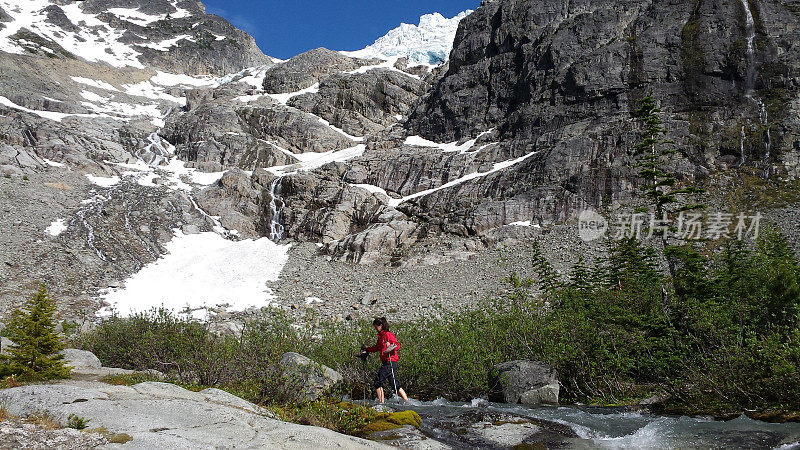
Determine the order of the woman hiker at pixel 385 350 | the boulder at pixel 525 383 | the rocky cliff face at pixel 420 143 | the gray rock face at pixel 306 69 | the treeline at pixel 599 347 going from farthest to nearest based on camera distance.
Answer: the gray rock face at pixel 306 69 → the rocky cliff face at pixel 420 143 → the boulder at pixel 525 383 → the woman hiker at pixel 385 350 → the treeline at pixel 599 347

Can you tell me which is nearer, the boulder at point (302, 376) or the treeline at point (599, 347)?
the treeline at point (599, 347)

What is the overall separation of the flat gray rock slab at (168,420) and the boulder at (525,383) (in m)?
7.97

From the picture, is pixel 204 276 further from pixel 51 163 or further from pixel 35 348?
pixel 35 348

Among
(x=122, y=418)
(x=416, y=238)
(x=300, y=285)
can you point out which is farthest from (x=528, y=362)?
(x=416, y=238)

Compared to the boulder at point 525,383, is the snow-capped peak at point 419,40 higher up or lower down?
higher up

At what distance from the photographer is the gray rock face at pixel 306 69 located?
99581mm

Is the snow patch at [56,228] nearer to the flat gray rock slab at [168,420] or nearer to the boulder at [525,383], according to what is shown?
the flat gray rock slab at [168,420]

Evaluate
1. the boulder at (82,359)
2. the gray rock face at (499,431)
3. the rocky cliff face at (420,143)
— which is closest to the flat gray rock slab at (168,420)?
the gray rock face at (499,431)

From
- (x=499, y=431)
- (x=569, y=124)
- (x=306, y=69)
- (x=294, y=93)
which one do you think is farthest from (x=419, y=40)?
(x=499, y=431)

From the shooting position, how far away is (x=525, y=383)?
13.7 m

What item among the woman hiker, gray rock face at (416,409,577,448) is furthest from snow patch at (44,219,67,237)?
gray rock face at (416,409,577,448)

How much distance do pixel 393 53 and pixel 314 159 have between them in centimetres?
11877

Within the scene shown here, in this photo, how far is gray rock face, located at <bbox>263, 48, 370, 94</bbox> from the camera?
327ft

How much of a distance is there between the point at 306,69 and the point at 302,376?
103m
